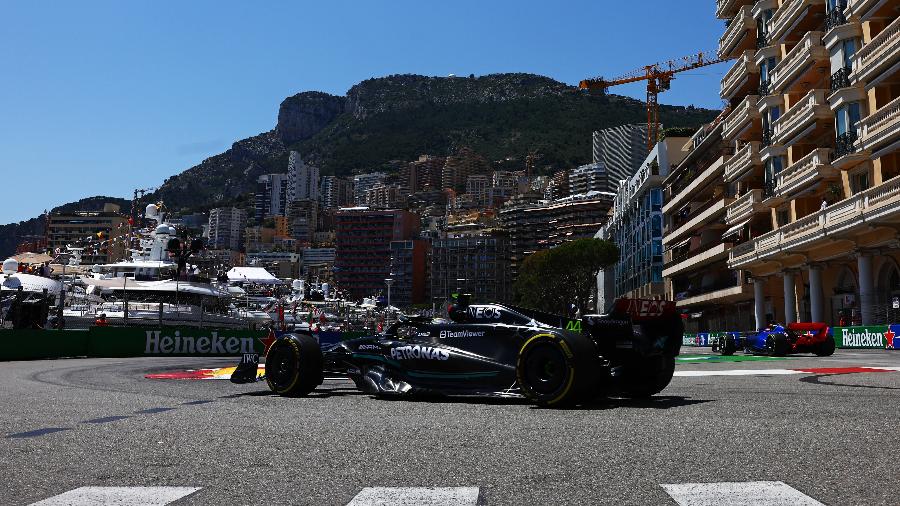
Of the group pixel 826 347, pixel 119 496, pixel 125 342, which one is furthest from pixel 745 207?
pixel 119 496

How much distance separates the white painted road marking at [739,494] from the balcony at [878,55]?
35949 millimetres

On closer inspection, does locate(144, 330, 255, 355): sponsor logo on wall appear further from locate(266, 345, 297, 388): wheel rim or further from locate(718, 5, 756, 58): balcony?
locate(718, 5, 756, 58): balcony

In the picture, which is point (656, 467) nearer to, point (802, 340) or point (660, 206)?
point (802, 340)

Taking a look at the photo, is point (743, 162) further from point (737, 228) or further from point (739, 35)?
point (739, 35)

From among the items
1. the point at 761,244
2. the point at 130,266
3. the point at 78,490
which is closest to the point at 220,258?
the point at 130,266

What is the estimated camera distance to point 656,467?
4707 mm

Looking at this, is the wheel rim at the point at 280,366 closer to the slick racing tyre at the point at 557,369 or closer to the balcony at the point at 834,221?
the slick racing tyre at the point at 557,369

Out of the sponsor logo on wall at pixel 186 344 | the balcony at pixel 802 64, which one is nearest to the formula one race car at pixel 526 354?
the sponsor logo on wall at pixel 186 344

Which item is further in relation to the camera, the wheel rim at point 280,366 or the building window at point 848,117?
the building window at point 848,117

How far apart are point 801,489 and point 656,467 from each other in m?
0.92

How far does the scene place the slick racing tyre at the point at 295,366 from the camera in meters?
10.6

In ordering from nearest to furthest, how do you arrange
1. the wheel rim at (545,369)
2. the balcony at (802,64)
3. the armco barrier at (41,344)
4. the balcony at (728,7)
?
the wheel rim at (545,369)
the armco barrier at (41,344)
the balcony at (802,64)
the balcony at (728,7)

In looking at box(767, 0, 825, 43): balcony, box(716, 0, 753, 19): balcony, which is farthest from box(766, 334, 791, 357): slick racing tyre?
box(716, 0, 753, 19): balcony

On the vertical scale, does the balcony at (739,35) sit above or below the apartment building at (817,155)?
above
